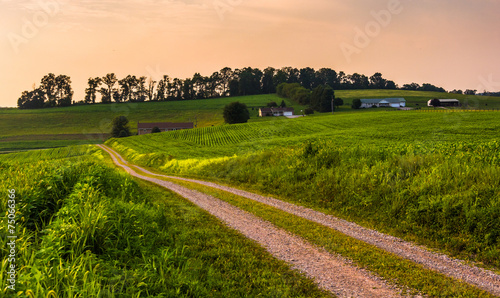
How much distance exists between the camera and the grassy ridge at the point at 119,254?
524 centimetres

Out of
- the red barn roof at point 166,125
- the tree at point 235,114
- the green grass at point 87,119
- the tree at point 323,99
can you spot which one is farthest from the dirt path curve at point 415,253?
the tree at point 323,99

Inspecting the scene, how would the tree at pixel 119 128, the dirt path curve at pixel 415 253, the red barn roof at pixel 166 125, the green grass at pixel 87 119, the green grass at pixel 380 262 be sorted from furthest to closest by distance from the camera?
the red barn roof at pixel 166 125 < the tree at pixel 119 128 < the green grass at pixel 87 119 < the dirt path curve at pixel 415 253 < the green grass at pixel 380 262

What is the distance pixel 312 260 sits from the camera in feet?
27.0

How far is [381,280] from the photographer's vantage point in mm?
7094

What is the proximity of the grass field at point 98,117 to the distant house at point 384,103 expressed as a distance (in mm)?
4708

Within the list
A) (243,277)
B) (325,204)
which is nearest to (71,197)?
(243,277)

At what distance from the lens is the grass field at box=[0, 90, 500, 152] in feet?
352

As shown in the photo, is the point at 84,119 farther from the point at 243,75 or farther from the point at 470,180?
the point at 470,180

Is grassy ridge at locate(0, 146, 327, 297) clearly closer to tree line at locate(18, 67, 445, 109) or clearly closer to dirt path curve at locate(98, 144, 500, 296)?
dirt path curve at locate(98, 144, 500, 296)

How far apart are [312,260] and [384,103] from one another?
527 feet

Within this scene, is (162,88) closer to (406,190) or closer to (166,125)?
(166,125)

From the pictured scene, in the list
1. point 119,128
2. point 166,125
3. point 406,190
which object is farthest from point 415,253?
point 166,125

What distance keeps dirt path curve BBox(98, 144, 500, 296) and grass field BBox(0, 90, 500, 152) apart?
10029 cm

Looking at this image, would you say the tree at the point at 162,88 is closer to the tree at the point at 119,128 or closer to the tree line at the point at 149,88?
the tree line at the point at 149,88
